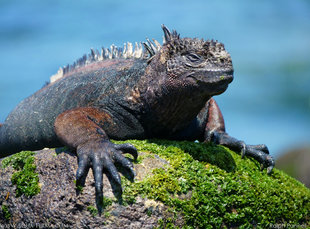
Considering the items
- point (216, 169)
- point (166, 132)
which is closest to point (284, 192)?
point (216, 169)

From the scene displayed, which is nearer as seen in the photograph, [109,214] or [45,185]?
[109,214]

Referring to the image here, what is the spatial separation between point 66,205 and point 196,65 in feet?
5.98

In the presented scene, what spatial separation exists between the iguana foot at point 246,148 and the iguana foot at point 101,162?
1.59 meters

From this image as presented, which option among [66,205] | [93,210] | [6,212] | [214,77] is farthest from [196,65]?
[6,212]

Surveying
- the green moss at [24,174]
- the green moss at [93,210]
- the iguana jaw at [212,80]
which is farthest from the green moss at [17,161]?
the iguana jaw at [212,80]

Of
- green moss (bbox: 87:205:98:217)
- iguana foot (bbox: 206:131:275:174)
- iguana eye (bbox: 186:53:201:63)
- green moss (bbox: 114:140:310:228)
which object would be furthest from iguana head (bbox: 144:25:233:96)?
green moss (bbox: 87:205:98:217)

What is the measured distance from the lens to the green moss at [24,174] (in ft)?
12.0

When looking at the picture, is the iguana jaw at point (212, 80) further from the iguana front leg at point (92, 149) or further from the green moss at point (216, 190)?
the iguana front leg at point (92, 149)

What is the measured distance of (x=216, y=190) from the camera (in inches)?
145

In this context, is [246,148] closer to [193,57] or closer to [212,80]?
[212,80]

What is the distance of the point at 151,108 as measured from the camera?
420cm

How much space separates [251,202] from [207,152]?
2.37 ft

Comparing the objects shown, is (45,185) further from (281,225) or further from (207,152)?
(281,225)

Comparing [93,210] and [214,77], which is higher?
[214,77]
